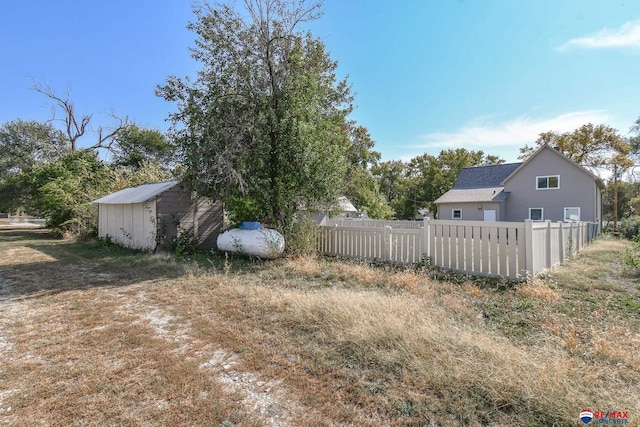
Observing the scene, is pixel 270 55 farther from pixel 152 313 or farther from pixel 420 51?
pixel 152 313

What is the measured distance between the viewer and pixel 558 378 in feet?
7.63

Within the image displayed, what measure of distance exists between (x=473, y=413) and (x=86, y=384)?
9.88 ft

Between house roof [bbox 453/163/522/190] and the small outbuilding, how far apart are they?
20.6 m

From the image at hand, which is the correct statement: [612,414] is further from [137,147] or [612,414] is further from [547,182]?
[137,147]

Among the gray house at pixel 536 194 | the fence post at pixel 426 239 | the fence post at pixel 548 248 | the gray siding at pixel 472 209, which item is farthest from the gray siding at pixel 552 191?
the fence post at pixel 426 239

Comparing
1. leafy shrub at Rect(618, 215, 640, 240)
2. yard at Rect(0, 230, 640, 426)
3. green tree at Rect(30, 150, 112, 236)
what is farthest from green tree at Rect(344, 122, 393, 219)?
leafy shrub at Rect(618, 215, 640, 240)

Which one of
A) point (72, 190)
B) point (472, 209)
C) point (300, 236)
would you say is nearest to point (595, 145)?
point (472, 209)

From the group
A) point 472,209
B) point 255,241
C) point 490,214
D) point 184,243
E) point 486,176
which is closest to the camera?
point 255,241

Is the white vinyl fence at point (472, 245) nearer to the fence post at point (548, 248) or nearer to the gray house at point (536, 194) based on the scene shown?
the fence post at point (548, 248)

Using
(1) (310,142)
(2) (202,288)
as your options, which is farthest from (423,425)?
(1) (310,142)

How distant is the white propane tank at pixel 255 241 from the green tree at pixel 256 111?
0.78 meters

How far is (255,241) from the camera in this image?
8.26 meters

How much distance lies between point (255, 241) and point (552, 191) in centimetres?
2056

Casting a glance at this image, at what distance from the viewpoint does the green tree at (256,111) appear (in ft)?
26.6
